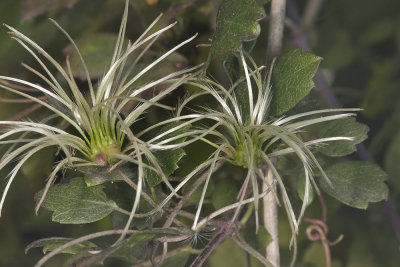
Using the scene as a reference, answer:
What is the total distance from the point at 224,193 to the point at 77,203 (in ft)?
0.54

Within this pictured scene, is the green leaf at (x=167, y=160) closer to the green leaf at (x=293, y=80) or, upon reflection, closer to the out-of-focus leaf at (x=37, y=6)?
the green leaf at (x=293, y=80)

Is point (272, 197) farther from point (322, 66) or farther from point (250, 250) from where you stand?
point (322, 66)

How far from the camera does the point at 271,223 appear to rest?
0.61m

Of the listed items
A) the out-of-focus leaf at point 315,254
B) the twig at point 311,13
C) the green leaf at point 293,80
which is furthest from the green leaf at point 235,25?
the twig at point 311,13

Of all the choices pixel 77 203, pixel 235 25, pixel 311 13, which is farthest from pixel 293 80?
pixel 311 13

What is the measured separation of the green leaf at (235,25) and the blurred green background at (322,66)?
0.08m

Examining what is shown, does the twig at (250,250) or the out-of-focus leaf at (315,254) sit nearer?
the twig at (250,250)

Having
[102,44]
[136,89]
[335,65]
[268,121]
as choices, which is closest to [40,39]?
[102,44]

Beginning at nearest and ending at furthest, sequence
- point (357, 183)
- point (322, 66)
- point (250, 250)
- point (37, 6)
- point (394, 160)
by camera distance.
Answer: point (250, 250)
point (357, 183)
point (37, 6)
point (394, 160)
point (322, 66)

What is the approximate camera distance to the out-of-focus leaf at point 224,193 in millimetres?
615

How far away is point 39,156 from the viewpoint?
25.8 inches

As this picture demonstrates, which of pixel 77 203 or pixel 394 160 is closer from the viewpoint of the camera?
pixel 77 203

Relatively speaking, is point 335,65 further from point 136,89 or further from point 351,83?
point 136,89

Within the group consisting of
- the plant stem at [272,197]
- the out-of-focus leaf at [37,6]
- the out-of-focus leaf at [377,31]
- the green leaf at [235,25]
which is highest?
the out-of-focus leaf at [37,6]
